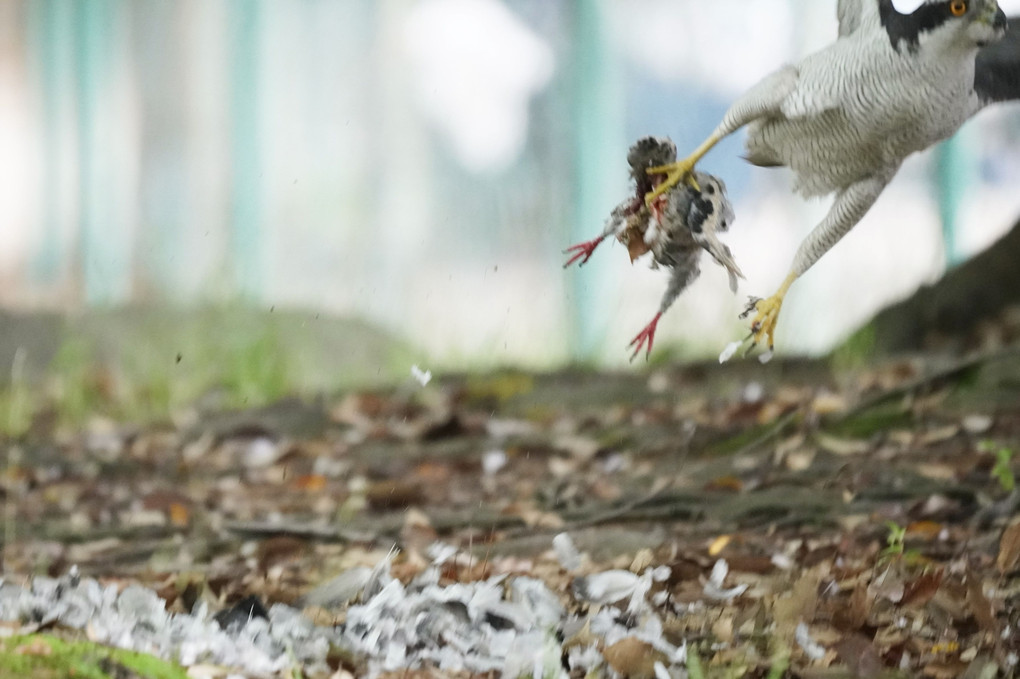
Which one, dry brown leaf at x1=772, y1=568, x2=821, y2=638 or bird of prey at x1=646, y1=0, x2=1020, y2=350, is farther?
dry brown leaf at x1=772, y1=568, x2=821, y2=638

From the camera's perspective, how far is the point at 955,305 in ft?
7.05

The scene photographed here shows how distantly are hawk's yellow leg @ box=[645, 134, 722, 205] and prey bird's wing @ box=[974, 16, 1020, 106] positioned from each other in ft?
0.84

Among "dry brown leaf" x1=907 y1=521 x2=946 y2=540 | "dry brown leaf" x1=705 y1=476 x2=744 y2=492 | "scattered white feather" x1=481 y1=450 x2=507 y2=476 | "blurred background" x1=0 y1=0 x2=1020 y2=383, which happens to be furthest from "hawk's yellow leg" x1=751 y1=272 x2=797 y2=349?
"scattered white feather" x1=481 y1=450 x2=507 y2=476

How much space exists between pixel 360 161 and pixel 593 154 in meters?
0.56

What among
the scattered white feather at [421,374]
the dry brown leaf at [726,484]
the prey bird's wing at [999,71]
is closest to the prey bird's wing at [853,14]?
the prey bird's wing at [999,71]

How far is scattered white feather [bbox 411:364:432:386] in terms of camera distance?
1948 millimetres

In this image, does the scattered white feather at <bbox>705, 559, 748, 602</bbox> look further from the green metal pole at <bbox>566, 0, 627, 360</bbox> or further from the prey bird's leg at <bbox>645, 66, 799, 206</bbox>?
the green metal pole at <bbox>566, 0, 627, 360</bbox>

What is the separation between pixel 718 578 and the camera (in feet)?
3.86

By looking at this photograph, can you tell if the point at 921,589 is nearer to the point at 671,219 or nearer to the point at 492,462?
the point at 671,219

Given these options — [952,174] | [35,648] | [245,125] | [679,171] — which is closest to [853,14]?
[679,171]

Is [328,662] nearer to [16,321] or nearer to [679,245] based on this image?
[679,245]

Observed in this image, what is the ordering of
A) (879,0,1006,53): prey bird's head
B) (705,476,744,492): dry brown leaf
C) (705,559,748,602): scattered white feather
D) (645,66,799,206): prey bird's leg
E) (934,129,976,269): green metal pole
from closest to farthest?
(879,0,1006,53): prey bird's head
(645,66,799,206): prey bird's leg
(705,559,748,602): scattered white feather
(705,476,744,492): dry brown leaf
(934,129,976,269): green metal pole

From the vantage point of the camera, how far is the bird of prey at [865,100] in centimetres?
78

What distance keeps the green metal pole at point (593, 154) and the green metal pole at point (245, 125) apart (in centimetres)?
76
